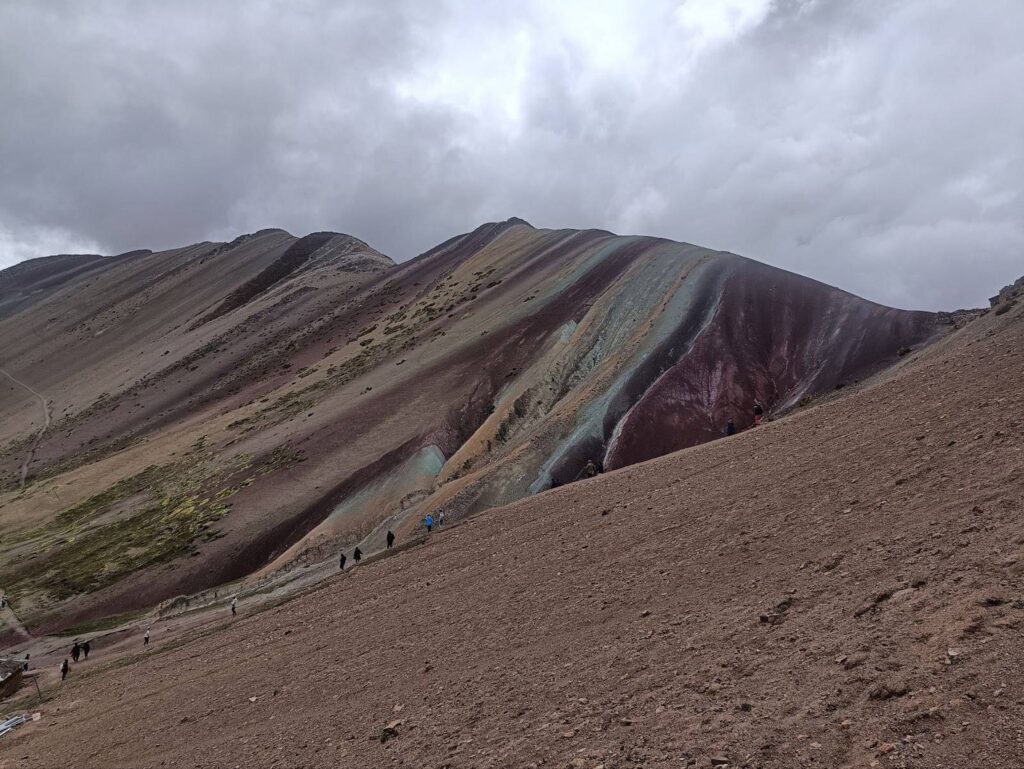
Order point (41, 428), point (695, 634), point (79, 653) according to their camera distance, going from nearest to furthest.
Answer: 1. point (695, 634)
2. point (79, 653)
3. point (41, 428)

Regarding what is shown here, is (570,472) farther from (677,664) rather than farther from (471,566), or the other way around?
(677,664)

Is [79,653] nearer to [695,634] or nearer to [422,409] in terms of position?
[422,409]

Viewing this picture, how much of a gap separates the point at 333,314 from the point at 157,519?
5480 centimetres

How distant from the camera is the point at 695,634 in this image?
9984 mm

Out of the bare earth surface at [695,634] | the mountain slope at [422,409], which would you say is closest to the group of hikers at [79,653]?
the mountain slope at [422,409]

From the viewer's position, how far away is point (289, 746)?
38.0 ft

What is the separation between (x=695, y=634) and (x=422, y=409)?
42.8 meters

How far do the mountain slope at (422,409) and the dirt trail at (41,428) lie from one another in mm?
1353

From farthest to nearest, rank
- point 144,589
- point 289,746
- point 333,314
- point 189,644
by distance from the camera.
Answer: point 333,314 → point 144,589 → point 189,644 → point 289,746

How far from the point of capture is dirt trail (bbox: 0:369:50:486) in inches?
3125

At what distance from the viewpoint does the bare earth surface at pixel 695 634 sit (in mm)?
6758

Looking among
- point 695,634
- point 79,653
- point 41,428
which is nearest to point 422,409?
point 79,653

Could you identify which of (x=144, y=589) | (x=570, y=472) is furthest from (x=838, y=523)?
(x=144, y=589)

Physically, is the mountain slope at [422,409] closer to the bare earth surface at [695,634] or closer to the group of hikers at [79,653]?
the group of hikers at [79,653]
